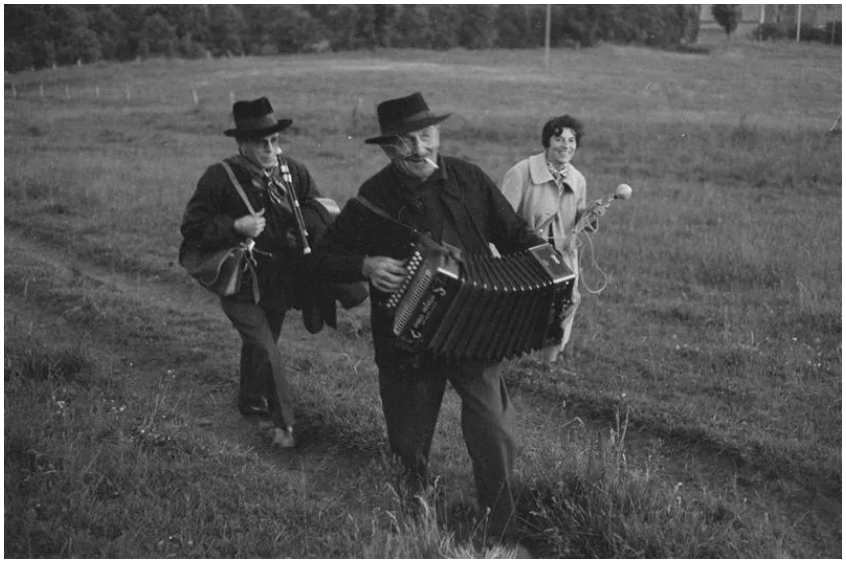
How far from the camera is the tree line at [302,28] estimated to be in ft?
123

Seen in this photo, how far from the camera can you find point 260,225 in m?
5.47

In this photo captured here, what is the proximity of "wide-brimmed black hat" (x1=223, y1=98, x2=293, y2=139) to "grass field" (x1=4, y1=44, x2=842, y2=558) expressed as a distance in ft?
6.17

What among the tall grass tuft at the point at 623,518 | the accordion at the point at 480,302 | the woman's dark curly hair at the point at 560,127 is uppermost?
the woman's dark curly hair at the point at 560,127

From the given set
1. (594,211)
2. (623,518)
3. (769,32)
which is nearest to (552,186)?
(594,211)

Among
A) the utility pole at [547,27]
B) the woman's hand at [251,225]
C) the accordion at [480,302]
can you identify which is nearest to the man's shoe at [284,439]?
the woman's hand at [251,225]

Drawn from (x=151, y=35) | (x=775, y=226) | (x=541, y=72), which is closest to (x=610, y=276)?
(x=775, y=226)

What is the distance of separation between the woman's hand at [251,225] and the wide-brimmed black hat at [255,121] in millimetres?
512

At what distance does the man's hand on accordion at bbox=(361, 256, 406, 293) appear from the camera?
14.0 ft

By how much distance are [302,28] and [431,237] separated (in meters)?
46.1

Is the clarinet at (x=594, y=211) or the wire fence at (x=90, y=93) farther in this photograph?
the wire fence at (x=90, y=93)

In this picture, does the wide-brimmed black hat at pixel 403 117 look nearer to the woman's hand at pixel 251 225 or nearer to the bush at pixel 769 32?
the woman's hand at pixel 251 225

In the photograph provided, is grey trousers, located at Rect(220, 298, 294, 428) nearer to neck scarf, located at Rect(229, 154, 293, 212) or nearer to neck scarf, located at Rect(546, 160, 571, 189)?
neck scarf, located at Rect(229, 154, 293, 212)

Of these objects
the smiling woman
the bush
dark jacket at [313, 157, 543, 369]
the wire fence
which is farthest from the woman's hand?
the wire fence

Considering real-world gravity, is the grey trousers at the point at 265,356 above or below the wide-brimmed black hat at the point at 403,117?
below
